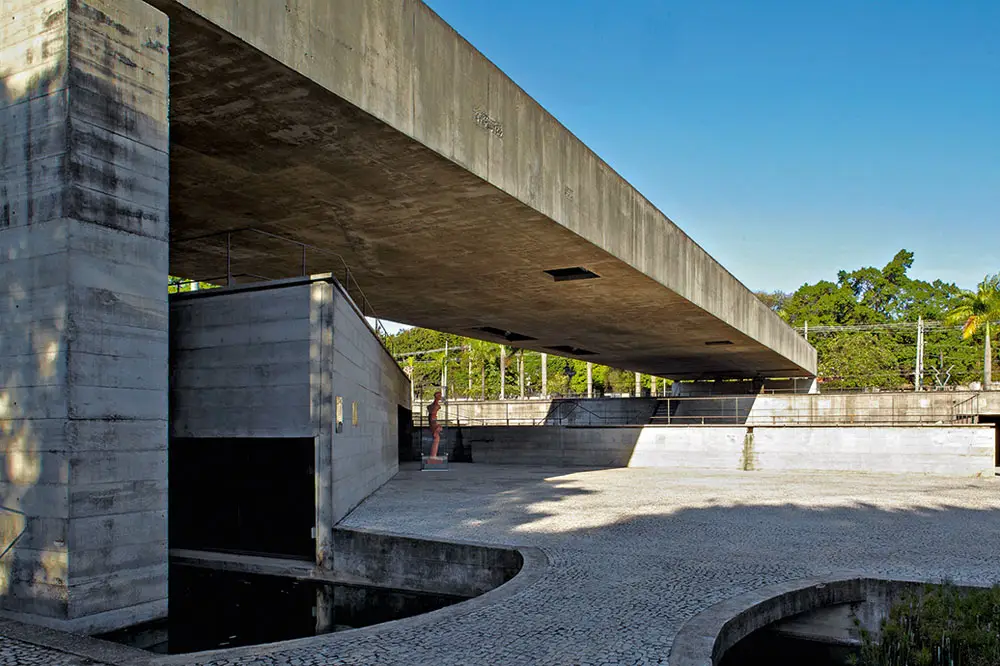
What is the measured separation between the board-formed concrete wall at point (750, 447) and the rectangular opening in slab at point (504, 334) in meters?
3.39

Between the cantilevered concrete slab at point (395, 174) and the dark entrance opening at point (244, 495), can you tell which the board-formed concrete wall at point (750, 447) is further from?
the dark entrance opening at point (244, 495)

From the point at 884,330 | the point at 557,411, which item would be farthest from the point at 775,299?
the point at 557,411

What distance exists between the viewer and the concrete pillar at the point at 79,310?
6906 mm

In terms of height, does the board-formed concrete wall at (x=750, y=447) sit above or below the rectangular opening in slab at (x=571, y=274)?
below

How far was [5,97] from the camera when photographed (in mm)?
7395

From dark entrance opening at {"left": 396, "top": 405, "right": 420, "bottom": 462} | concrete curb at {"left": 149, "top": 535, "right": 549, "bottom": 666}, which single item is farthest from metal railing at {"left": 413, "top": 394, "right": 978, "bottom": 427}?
concrete curb at {"left": 149, "top": 535, "right": 549, "bottom": 666}

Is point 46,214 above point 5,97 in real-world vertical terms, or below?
below

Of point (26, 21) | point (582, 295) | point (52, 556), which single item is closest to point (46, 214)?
point (26, 21)

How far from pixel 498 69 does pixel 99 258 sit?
21.4 ft

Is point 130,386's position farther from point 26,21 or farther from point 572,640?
point 572,640

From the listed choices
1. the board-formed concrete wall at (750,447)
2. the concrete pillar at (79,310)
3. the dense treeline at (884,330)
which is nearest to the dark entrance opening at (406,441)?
the board-formed concrete wall at (750,447)

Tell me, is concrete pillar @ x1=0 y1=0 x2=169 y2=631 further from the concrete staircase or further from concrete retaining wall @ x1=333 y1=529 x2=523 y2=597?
the concrete staircase

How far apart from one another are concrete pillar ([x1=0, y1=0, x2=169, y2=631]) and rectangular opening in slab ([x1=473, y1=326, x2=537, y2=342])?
1894 centimetres

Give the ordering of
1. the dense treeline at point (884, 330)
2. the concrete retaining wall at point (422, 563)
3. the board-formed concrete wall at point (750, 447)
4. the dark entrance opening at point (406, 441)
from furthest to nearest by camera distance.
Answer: the dense treeline at point (884, 330) < the dark entrance opening at point (406, 441) < the board-formed concrete wall at point (750, 447) < the concrete retaining wall at point (422, 563)
